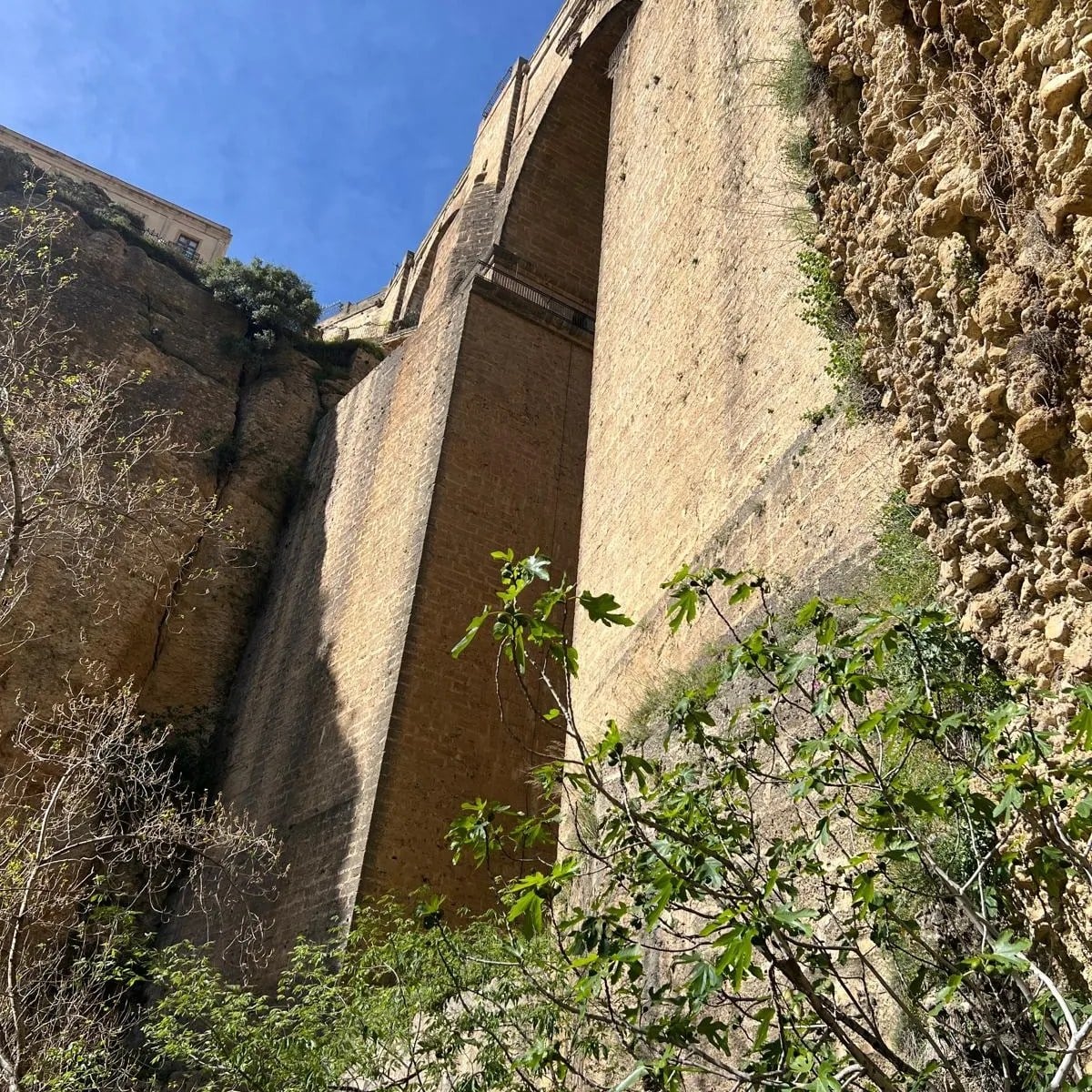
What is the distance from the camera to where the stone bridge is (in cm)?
523

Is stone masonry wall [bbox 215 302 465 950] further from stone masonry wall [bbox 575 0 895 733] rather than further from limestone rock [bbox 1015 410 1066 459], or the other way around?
limestone rock [bbox 1015 410 1066 459]

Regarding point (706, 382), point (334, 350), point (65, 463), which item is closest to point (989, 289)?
point (706, 382)

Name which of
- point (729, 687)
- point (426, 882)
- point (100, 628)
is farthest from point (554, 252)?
point (729, 687)

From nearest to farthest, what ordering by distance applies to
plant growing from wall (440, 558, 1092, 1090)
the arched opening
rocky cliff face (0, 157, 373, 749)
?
plant growing from wall (440, 558, 1092, 1090)
rocky cliff face (0, 157, 373, 749)
the arched opening

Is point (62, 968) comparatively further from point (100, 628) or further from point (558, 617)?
point (558, 617)

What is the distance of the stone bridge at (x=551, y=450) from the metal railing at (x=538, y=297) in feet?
0.20

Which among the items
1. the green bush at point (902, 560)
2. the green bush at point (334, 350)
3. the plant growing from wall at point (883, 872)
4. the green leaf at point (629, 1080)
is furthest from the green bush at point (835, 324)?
the green bush at point (334, 350)

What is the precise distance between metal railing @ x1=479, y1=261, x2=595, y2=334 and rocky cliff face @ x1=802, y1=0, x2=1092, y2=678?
28.0 ft

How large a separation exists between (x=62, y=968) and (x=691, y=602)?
32.0ft

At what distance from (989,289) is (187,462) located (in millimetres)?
12906

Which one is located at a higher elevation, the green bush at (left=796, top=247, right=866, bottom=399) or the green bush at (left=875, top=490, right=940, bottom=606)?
the green bush at (left=796, top=247, right=866, bottom=399)

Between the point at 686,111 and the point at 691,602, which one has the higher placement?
the point at 686,111

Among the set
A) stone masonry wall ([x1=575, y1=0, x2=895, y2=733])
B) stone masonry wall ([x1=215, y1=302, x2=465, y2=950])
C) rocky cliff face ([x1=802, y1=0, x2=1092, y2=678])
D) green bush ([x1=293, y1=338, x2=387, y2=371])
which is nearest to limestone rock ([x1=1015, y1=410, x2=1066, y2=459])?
rocky cliff face ([x1=802, y1=0, x2=1092, y2=678])

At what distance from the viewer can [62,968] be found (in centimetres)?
977
